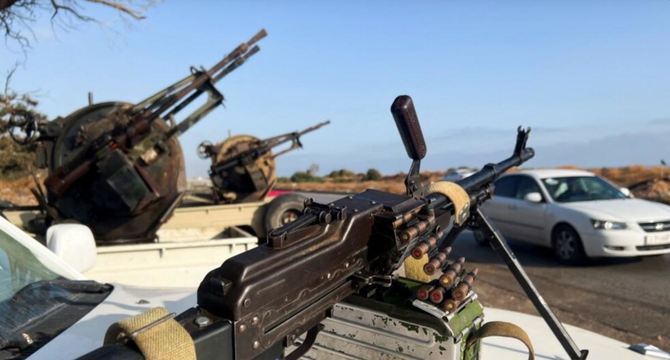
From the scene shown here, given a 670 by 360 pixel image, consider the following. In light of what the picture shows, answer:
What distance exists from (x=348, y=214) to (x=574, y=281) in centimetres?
648

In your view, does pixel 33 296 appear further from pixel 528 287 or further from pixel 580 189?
pixel 580 189

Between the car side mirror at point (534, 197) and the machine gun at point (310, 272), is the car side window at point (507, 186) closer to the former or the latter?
the car side mirror at point (534, 197)

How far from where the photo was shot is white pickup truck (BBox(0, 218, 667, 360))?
1.76 metres

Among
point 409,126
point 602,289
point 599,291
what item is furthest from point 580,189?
point 409,126

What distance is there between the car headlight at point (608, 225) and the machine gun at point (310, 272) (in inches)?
266

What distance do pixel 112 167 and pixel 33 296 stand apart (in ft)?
13.3

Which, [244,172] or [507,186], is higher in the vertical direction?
[244,172]

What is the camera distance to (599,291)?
21.3ft

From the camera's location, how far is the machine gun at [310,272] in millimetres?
1250

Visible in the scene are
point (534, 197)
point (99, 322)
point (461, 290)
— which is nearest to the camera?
point (461, 290)

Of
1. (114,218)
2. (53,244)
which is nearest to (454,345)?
(53,244)

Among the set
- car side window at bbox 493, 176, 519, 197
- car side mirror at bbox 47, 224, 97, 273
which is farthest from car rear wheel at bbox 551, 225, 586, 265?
car side mirror at bbox 47, 224, 97, 273

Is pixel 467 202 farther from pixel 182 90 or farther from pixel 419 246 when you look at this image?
pixel 182 90

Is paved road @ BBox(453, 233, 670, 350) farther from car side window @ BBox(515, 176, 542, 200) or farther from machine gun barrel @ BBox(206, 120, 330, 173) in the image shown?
machine gun barrel @ BBox(206, 120, 330, 173)
